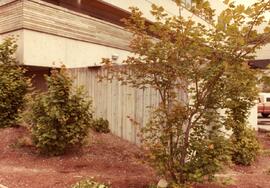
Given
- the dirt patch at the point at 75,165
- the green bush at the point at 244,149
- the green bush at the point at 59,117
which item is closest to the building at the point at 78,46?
the dirt patch at the point at 75,165

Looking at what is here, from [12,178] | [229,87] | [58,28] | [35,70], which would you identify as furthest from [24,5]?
[229,87]

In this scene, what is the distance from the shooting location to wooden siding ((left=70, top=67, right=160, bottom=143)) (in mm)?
9047

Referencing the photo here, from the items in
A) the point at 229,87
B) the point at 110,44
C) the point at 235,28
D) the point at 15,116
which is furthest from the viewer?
the point at 110,44

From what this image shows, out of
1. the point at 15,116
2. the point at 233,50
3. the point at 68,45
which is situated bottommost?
the point at 15,116

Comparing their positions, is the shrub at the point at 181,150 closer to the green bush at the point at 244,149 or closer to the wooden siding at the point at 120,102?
the wooden siding at the point at 120,102

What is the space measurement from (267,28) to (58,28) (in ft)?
30.3

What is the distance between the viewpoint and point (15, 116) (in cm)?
1043

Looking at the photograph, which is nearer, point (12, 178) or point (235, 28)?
point (235, 28)

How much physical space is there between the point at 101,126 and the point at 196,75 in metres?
5.51

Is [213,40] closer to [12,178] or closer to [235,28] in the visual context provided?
[235,28]

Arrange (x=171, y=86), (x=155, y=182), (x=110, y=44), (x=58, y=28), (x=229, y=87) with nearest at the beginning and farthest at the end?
(x=229, y=87), (x=171, y=86), (x=155, y=182), (x=58, y=28), (x=110, y=44)

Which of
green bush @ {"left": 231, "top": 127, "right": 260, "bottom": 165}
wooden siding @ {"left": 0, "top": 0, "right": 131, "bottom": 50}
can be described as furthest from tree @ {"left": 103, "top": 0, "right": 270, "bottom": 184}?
wooden siding @ {"left": 0, "top": 0, "right": 131, "bottom": 50}

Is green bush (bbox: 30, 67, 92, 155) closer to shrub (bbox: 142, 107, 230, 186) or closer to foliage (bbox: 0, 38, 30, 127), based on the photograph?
foliage (bbox: 0, 38, 30, 127)

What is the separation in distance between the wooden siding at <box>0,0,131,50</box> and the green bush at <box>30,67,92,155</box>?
4208mm
